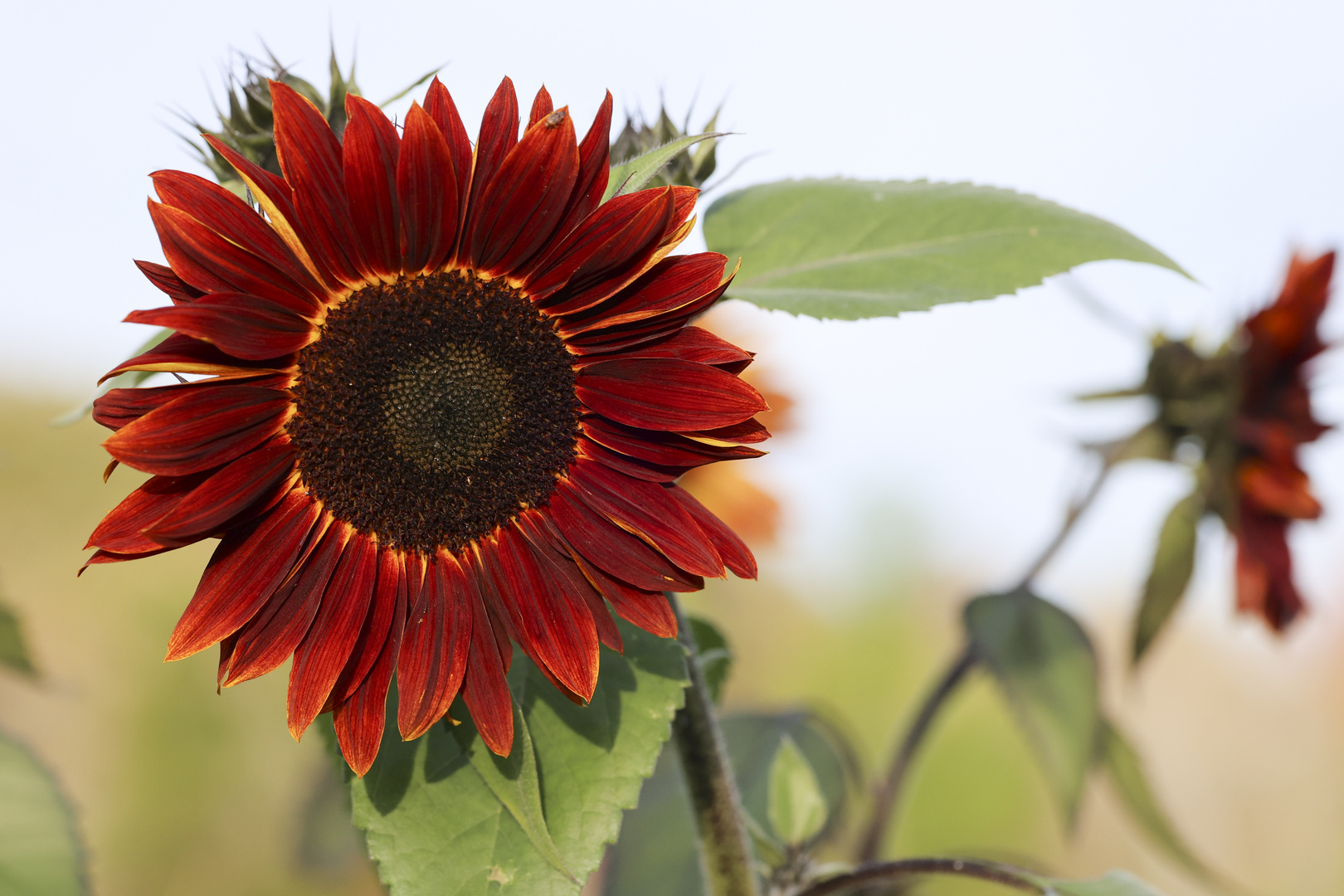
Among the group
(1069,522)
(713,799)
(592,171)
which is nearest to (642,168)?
(592,171)

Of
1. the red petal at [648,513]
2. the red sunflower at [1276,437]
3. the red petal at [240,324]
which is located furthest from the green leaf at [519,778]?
the red sunflower at [1276,437]

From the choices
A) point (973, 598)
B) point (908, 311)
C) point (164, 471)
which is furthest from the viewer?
point (973, 598)

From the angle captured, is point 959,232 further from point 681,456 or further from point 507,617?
point 507,617

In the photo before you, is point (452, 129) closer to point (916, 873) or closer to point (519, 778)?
point (519, 778)

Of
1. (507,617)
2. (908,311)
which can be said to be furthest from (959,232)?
(507,617)

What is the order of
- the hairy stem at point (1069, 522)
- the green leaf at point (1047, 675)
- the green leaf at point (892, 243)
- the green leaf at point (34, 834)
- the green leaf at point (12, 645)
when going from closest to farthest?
the green leaf at point (892, 243) < the green leaf at point (34, 834) < the green leaf at point (12, 645) < the green leaf at point (1047, 675) < the hairy stem at point (1069, 522)

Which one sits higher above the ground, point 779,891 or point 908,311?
point 908,311

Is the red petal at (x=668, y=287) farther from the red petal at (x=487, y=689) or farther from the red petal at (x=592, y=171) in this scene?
the red petal at (x=487, y=689)

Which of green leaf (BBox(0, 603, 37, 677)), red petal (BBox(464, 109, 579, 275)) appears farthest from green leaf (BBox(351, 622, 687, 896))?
green leaf (BBox(0, 603, 37, 677))

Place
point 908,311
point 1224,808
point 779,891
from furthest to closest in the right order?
point 1224,808 → point 779,891 → point 908,311
